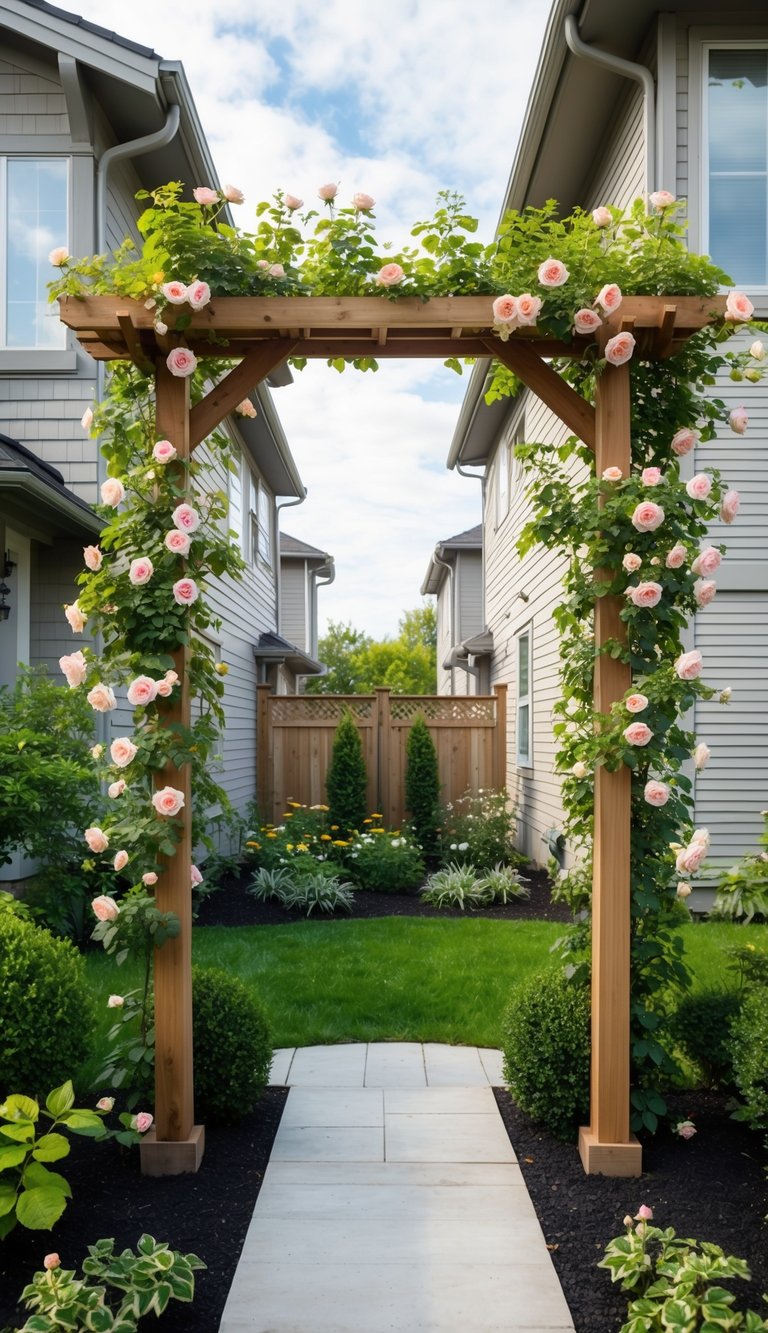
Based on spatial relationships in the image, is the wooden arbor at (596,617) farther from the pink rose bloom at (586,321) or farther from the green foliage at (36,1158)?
the green foliage at (36,1158)

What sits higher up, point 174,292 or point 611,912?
point 174,292

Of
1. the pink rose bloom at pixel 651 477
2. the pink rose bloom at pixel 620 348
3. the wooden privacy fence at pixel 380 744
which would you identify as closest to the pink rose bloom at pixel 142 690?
the pink rose bloom at pixel 651 477

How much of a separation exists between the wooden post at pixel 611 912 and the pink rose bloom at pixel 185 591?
140 cm

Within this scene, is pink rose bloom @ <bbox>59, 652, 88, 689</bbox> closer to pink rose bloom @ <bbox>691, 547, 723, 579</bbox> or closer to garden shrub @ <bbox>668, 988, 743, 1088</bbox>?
pink rose bloom @ <bbox>691, 547, 723, 579</bbox>

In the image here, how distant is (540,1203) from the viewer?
131 inches

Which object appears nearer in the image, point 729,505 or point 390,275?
point 390,275

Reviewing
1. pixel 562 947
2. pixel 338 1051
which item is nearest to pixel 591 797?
pixel 562 947

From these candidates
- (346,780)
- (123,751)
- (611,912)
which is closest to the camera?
(123,751)

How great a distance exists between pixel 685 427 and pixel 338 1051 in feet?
10.5

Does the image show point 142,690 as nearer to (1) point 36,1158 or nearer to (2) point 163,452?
(2) point 163,452

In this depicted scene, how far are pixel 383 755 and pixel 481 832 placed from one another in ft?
6.26

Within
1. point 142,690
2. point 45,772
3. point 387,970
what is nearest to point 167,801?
point 142,690

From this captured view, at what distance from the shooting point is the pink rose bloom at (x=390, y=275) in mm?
3482

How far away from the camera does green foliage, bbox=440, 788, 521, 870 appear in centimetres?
984
